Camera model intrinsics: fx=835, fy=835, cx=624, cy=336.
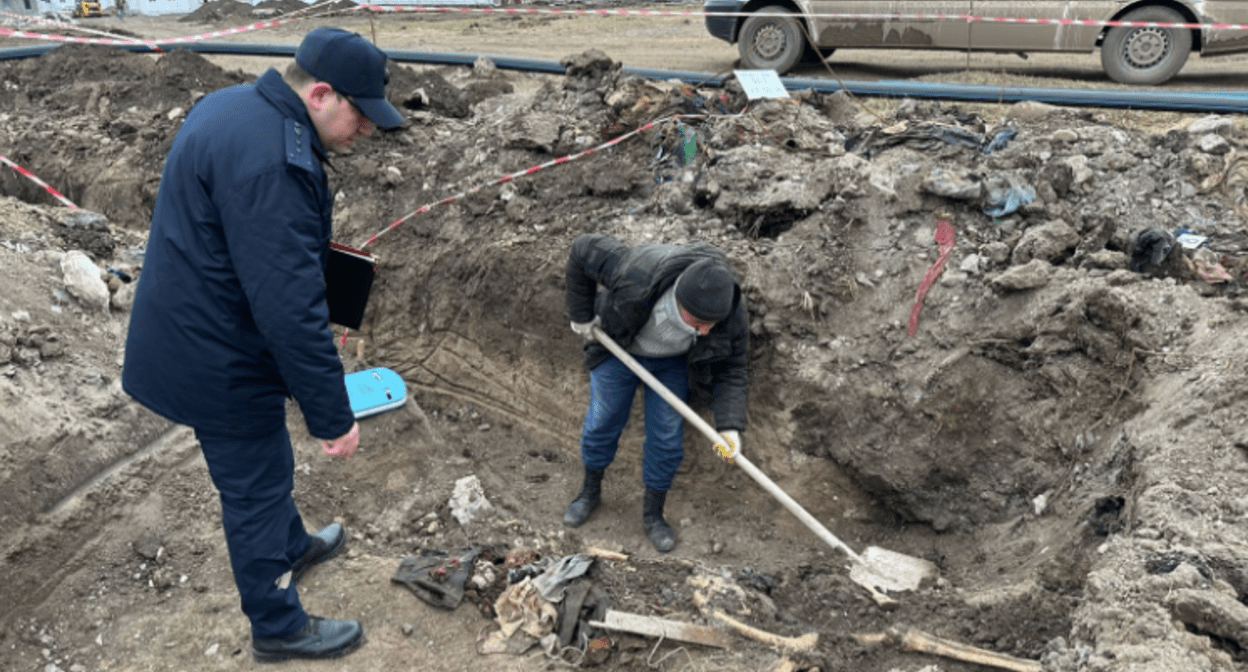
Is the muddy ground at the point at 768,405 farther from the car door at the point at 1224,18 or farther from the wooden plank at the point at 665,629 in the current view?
the car door at the point at 1224,18

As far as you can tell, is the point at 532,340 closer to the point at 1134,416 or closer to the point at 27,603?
the point at 27,603

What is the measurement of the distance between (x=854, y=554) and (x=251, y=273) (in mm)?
2894

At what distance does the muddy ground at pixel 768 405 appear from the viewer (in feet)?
10.4

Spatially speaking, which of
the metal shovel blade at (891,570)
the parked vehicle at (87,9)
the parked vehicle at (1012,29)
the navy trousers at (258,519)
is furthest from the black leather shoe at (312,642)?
the parked vehicle at (87,9)

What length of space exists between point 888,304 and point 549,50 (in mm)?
8822

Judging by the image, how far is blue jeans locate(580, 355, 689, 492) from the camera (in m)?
4.14

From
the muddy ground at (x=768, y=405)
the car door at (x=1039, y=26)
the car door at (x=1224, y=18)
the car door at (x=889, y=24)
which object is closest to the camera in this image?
the muddy ground at (x=768, y=405)

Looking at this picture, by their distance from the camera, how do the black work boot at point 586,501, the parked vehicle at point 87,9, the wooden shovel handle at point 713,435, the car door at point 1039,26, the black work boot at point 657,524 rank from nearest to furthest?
the wooden shovel handle at point 713,435
the black work boot at point 657,524
the black work boot at point 586,501
the car door at point 1039,26
the parked vehicle at point 87,9

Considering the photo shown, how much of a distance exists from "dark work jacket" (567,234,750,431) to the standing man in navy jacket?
1.43 metres

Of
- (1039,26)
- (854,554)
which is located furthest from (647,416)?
(1039,26)

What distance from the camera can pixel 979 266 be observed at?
4.62m

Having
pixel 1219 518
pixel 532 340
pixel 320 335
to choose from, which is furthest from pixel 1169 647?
pixel 532 340

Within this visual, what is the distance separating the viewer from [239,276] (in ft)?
7.72

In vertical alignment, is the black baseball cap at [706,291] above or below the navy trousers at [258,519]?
above
